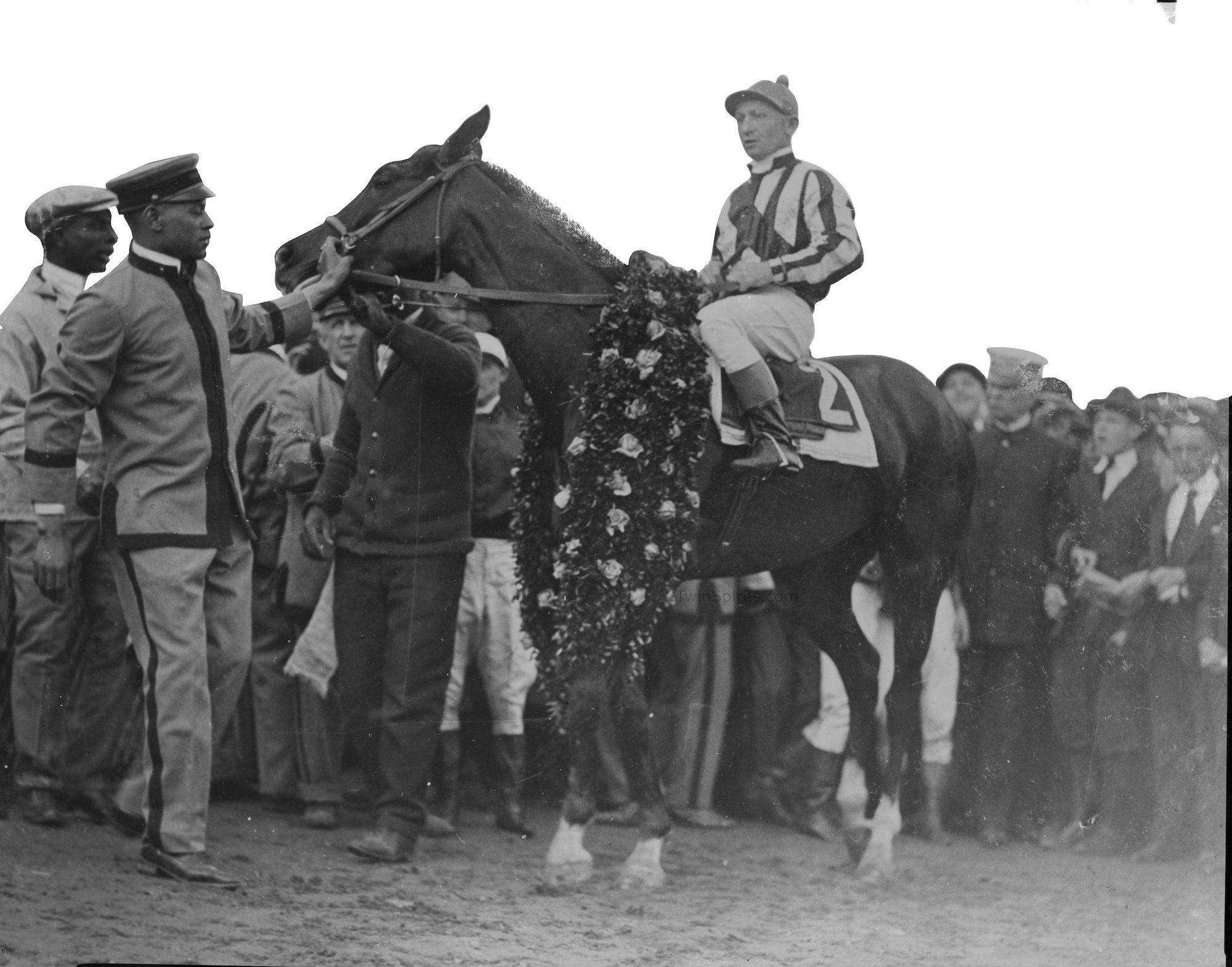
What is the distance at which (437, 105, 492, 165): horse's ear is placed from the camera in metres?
5.42

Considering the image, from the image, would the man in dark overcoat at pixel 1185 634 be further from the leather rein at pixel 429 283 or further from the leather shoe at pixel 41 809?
the leather shoe at pixel 41 809

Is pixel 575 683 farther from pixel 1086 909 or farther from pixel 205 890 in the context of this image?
pixel 1086 909

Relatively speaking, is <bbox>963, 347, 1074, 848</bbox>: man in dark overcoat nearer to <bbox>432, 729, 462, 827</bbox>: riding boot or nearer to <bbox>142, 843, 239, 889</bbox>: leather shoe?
<bbox>432, 729, 462, 827</bbox>: riding boot

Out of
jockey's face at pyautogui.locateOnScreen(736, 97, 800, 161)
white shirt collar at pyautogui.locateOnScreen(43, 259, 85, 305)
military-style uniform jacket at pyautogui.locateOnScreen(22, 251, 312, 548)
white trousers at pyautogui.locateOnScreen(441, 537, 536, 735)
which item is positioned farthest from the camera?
jockey's face at pyautogui.locateOnScreen(736, 97, 800, 161)

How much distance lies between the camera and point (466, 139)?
17.9 ft

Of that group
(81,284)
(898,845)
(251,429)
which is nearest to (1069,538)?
(898,845)

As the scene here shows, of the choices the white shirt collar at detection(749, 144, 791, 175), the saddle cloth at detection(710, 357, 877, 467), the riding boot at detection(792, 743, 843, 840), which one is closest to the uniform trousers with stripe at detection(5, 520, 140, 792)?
the saddle cloth at detection(710, 357, 877, 467)

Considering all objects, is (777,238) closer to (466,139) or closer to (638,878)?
(466,139)

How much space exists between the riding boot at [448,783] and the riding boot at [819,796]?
4.01 ft

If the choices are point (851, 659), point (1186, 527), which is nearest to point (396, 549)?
point (851, 659)

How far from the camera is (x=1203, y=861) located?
5855 mm

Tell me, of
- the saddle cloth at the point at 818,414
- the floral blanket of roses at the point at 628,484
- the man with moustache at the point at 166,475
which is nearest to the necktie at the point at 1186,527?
the saddle cloth at the point at 818,414

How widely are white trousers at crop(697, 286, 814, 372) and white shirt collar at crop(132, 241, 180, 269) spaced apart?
1.84 m

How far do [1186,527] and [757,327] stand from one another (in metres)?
1.87
